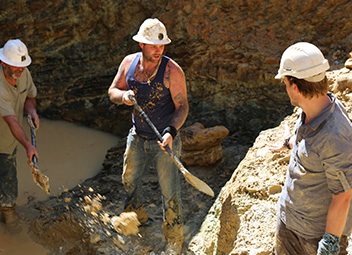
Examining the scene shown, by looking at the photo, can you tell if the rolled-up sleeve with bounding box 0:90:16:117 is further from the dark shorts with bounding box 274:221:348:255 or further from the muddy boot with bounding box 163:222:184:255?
the dark shorts with bounding box 274:221:348:255

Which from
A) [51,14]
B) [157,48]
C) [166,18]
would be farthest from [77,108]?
[157,48]

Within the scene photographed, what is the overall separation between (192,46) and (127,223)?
3.00 meters

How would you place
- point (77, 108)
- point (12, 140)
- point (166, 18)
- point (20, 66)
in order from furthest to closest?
point (77, 108)
point (166, 18)
point (12, 140)
point (20, 66)

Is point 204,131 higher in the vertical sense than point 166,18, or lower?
lower

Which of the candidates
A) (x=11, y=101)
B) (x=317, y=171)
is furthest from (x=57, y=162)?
(x=317, y=171)

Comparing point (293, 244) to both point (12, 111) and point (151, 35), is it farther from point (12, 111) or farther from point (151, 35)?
point (12, 111)

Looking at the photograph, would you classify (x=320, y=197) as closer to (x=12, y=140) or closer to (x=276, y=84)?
(x=12, y=140)

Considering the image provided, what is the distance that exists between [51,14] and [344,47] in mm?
4019

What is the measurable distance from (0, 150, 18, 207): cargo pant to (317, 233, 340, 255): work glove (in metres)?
3.06

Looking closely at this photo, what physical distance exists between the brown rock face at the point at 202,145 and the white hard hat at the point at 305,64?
321cm

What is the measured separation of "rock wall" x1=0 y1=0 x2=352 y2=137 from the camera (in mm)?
5812

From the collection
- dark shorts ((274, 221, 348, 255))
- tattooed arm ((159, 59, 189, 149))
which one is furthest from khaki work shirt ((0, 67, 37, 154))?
dark shorts ((274, 221, 348, 255))

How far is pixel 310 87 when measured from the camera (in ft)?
7.10

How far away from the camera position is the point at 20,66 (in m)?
3.87
